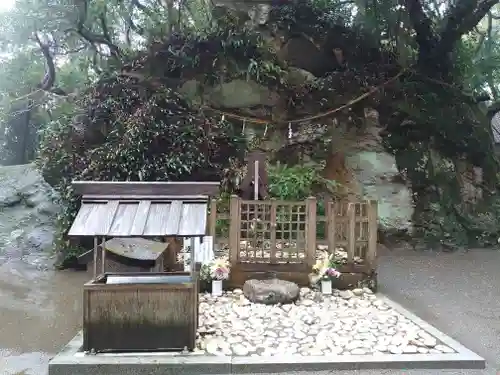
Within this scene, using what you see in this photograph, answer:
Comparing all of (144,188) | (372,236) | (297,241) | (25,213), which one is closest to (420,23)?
(372,236)

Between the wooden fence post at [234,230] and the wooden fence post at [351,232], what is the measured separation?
5.41 ft

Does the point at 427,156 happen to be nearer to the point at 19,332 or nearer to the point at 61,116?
the point at 61,116

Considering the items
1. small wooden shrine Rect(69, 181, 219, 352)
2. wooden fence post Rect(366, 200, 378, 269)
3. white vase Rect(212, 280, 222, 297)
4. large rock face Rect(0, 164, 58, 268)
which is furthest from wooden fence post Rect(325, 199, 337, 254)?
large rock face Rect(0, 164, 58, 268)

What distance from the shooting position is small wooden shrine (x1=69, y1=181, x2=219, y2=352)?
407cm

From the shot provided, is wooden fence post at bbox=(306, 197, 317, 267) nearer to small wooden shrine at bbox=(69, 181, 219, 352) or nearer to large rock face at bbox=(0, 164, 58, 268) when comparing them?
small wooden shrine at bbox=(69, 181, 219, 352)

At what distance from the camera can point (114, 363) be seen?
3.90 metres

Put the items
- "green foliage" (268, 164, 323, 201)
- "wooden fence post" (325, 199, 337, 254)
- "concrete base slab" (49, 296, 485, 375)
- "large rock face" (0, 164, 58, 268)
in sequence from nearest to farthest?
"concrete base slab" (49, 296, 485, 375) → "wooden fence post" (325, 199, 337, 254) → "green foliage" (268, 164, 323, 201) → "large rock face" (0, 164, 58, 268)

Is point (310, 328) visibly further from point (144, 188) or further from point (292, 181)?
point (292, 181)

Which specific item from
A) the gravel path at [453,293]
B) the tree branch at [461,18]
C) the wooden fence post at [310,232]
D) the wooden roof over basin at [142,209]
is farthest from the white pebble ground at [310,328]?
the tree branch at [461,18]

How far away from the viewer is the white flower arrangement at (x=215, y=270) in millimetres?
6500

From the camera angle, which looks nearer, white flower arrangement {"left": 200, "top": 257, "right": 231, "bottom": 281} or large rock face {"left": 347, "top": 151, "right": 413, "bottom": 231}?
white flower arrangement {"left": 200, "top": 257, "right": 231, "bottom": 281}

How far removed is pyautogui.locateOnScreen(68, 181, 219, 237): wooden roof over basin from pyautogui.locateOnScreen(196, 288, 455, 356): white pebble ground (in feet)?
3.95

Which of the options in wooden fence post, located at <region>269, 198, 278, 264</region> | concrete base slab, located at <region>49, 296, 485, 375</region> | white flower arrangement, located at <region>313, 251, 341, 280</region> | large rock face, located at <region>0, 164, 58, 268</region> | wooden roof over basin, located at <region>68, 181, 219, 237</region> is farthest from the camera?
large rock face, located at <region>0, 164, 58, 268</region>

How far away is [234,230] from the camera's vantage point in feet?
22.2
